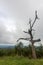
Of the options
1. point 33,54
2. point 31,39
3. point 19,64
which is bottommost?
point 19,64

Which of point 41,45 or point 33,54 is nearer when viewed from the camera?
point 33,54

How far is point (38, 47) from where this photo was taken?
3241cm

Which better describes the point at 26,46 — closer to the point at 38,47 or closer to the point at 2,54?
the point at 38,47

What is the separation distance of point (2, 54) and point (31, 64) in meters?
10.6

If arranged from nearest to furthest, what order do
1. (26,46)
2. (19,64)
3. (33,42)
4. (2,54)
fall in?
(19,64) < (33,42) < (2,54) < (26,46)

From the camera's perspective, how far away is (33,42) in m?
27.2

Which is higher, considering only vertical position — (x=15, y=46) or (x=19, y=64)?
(x=15, y=46)

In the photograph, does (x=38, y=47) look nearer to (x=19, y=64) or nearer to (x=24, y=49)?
(x=24, y=49)

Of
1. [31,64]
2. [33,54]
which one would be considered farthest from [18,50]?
[31,64]

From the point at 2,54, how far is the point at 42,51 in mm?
6522

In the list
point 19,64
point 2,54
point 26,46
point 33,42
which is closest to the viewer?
point 19,64

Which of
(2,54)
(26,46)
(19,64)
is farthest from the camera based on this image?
(26,46)

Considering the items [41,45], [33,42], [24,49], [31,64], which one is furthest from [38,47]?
[31,64]

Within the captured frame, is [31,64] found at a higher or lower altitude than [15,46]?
lower
